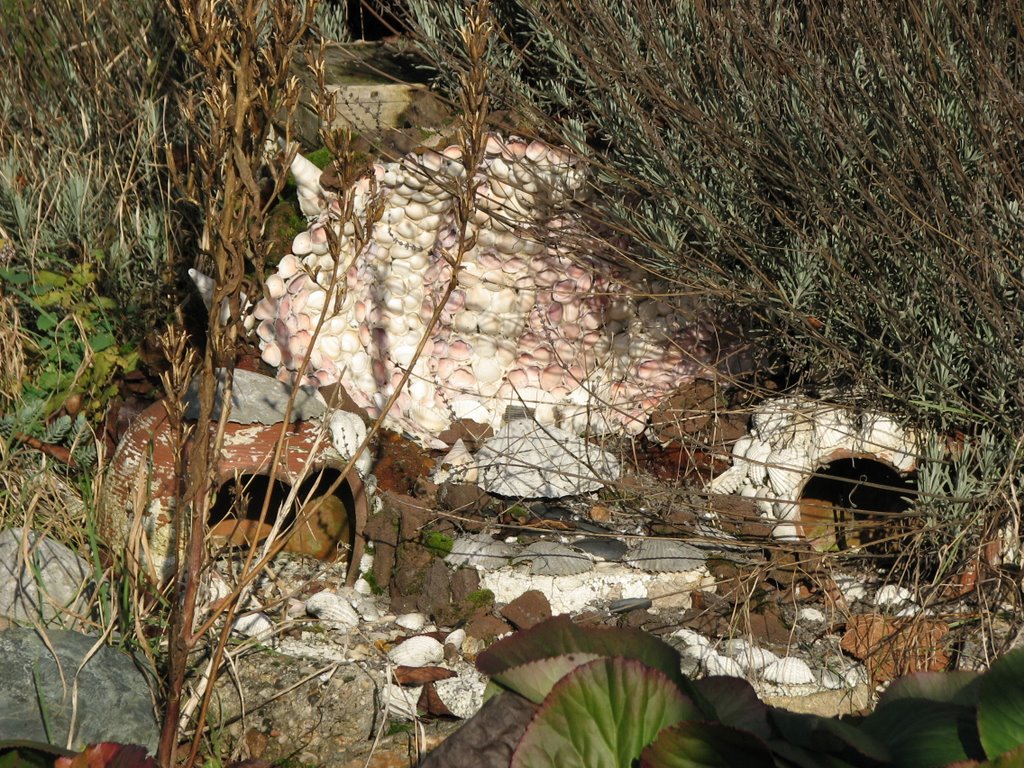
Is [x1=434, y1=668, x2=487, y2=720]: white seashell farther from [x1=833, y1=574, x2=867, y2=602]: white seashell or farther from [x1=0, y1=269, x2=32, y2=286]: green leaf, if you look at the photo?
[x1=0, y1=269, x2=32, y2=286]: green leaf

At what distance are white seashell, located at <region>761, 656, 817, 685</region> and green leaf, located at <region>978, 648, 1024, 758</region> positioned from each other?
1.47m

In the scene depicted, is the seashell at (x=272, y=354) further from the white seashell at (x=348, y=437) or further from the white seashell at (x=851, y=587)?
the white seashell at (x=851, y=587)

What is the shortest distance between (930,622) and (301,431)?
1972 mm

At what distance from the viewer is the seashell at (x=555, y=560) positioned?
3.11 metres

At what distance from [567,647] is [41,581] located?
1.81 metres

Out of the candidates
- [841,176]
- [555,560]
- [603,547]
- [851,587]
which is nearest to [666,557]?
[603,547]

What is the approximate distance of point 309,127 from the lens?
417 centimetres

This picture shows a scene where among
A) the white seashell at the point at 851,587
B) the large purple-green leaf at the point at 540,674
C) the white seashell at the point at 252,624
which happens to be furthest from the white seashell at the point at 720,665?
the large purple-green leaf at the point at 540,674

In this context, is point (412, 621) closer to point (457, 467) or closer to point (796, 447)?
point (457, 467)

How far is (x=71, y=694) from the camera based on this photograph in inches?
89.6

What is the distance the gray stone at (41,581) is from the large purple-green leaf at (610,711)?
5.67 ft

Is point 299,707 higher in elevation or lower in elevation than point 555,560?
lower

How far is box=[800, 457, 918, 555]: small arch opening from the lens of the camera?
10.7 feet

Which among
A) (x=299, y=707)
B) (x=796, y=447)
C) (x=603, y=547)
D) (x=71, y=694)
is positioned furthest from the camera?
(x=796, y=447)
